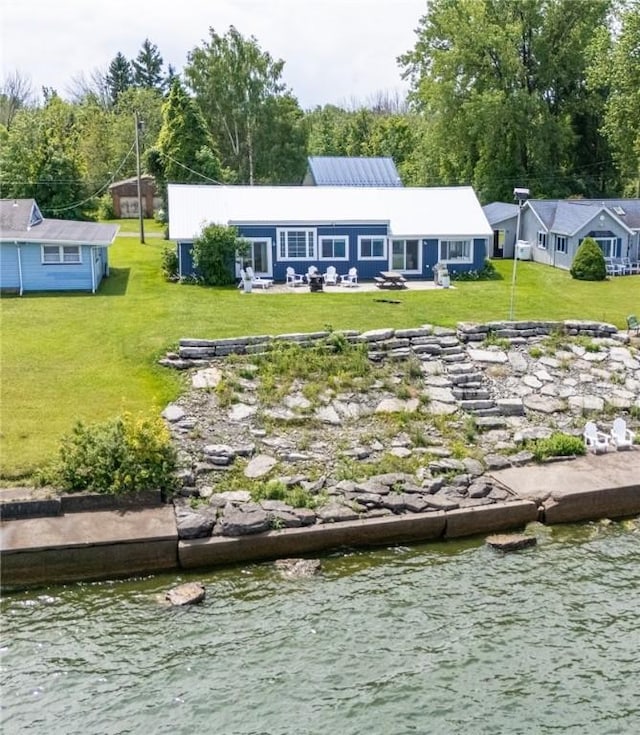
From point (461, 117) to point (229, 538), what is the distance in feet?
125

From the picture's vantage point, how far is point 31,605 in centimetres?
1136

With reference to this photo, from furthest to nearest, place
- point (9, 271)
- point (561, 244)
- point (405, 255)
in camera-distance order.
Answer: point (561, 244)
point (405, 255)
point (9, 271)

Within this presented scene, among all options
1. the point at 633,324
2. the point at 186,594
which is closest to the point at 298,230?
the point at 633,324

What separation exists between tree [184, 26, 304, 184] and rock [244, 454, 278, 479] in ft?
129

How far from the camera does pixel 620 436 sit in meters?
16.5

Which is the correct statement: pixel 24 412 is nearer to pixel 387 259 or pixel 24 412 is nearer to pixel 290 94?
pixel 387 259

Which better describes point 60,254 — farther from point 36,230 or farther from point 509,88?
point 509,88

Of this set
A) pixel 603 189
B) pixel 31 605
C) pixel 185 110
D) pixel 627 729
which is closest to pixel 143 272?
pixel 185 110

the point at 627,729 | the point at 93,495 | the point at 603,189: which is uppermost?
the point at 603,189

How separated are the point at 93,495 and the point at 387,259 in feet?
67.6

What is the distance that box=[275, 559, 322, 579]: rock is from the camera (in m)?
12.2

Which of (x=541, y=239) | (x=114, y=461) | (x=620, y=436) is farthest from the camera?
(x=541, y=239)

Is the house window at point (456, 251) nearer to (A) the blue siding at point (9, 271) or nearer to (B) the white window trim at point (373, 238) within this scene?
(B) the white window trim at point (373, 238)

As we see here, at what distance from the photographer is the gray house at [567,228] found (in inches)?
1353
